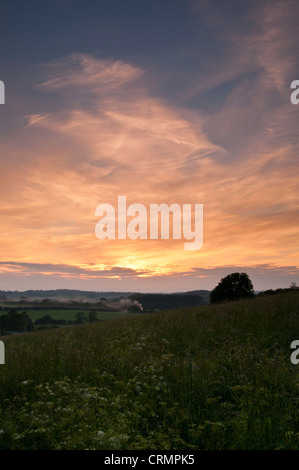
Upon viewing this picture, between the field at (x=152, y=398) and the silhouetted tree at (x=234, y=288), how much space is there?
22136mm

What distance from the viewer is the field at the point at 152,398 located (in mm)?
4340

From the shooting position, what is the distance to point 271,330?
390 inches

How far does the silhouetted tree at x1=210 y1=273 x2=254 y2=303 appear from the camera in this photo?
31016mm

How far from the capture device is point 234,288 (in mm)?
31156

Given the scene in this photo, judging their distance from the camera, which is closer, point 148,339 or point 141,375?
point 141,375

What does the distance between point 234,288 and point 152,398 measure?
26.9m

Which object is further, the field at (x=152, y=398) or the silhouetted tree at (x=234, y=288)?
the silhouetted tree at (x=234, y=288)

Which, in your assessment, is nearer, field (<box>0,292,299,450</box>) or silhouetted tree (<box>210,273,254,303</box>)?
field (<box>0,292,299,450</box>)

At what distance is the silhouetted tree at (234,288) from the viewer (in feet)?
102

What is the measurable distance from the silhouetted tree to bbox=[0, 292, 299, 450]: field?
2214 cm

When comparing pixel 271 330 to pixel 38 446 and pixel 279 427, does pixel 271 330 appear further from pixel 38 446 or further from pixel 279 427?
pixel 38 446

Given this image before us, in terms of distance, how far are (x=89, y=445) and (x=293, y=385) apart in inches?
139
